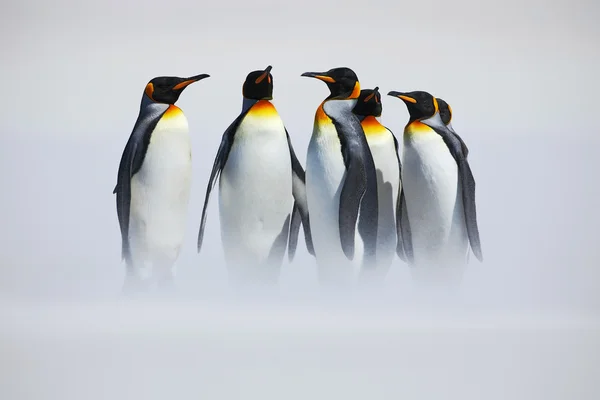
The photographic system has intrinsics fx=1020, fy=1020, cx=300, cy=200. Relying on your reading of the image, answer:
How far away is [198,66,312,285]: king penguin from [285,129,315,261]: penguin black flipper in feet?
0.20

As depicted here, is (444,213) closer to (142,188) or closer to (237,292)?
(237,292)

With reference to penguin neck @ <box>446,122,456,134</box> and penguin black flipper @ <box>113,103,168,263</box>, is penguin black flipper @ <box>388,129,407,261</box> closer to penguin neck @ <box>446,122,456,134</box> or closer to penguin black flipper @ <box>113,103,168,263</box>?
penguin neck @ <box>446,122,456,134</box>

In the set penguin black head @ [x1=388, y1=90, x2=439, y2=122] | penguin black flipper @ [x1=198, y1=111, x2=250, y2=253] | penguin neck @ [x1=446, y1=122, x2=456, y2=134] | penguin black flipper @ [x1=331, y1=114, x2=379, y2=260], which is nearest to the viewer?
penguin black flipper @ [x1=331, y1=114, x2=379, y2=260]

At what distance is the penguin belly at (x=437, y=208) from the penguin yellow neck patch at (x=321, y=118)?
0.56m

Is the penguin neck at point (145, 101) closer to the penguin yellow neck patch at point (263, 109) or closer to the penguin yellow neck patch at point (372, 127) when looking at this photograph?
the penguin yellow neck patch at point (263, 109)

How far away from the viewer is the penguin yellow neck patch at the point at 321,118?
5.80m

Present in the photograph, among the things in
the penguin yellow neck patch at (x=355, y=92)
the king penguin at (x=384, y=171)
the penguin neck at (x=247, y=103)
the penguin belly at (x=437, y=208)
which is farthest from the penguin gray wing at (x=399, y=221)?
the penguin neck at (x=247, y=103)

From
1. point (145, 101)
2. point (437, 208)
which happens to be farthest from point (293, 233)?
point (145, 101)

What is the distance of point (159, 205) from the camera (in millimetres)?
5848

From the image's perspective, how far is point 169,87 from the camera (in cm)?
598

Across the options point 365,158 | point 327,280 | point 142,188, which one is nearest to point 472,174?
point 365,158

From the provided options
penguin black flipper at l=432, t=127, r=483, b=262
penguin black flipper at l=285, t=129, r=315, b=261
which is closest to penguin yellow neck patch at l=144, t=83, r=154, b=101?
penguin black flipper at l=285, t=129, r=315, b=261

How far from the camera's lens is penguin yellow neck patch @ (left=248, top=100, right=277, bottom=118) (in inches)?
229

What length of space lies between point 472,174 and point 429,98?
52cm
